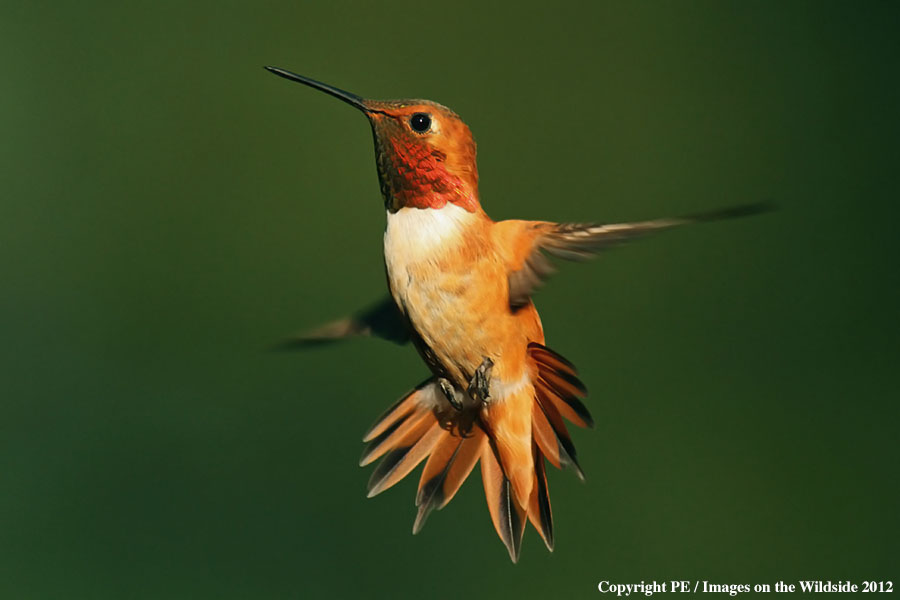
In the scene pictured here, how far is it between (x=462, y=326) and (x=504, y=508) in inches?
9.9

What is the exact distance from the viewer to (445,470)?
1101 mm

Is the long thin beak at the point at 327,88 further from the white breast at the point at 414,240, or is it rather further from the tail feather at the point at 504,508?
the tail feather at the point at 504,508

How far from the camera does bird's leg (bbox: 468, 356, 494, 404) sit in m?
0.98

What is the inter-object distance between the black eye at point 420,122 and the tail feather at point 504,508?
0.41 metres

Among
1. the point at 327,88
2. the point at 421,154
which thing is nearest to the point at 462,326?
the point at 421,154

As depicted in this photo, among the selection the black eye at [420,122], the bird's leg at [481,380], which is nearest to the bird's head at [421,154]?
the black eye at [420,122]

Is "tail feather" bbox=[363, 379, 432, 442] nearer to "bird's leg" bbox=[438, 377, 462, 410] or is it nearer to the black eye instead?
"bird's leg" bbox=[438, 377, 462, 410]

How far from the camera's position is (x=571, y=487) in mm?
2178

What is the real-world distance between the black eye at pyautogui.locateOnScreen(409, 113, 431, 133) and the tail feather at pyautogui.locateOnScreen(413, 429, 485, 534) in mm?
399

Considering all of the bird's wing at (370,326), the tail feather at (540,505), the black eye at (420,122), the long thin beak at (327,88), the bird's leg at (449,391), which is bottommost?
the tail feather at (540,505)

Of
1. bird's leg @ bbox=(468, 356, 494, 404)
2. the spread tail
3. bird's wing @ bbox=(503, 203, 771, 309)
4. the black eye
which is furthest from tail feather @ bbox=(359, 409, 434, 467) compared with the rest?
the black eye

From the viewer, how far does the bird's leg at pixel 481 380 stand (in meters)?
0.98

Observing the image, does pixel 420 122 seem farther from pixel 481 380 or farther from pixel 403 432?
pixel 403 432

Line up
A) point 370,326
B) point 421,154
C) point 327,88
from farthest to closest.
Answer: point 370,326
point 421,154
point 327,88
